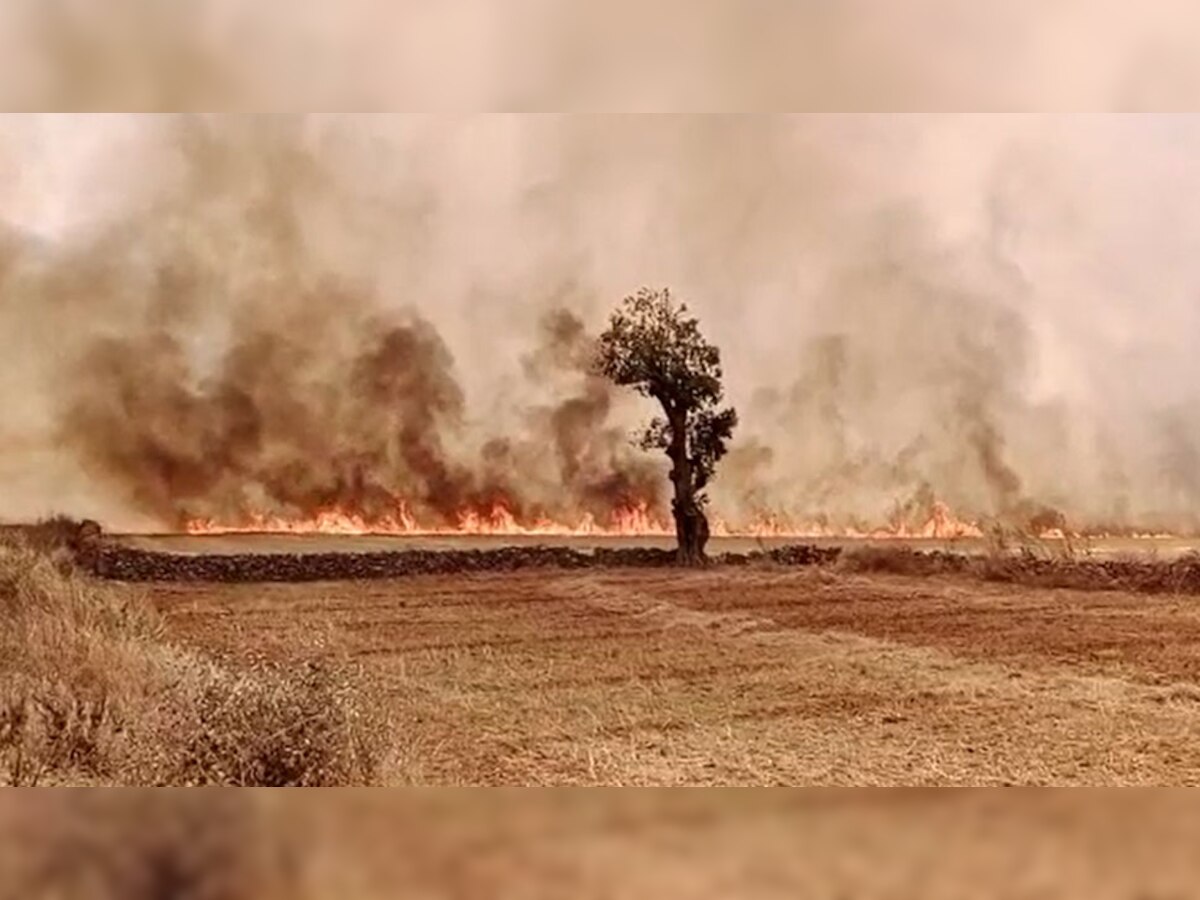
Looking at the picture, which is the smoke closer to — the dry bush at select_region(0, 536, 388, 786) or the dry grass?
the dry bush at select_region(0, 536, 388, 786)

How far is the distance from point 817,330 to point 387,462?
0.72 meters

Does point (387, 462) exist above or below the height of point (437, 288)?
below

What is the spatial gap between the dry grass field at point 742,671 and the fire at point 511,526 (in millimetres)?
67

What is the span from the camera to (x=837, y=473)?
2508 mm

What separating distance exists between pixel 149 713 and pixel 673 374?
99 centimetres

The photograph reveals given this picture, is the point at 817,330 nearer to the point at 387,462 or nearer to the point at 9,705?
the point at 387,462

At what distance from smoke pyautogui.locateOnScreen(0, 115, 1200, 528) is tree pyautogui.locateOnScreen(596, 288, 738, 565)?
27 mm

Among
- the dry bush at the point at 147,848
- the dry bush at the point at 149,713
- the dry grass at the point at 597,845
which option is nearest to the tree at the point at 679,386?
the dry grass at the point at 597,845

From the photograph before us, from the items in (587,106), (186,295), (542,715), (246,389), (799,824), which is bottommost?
(799,824)

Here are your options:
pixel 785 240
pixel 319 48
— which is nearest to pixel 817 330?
pixel 785 240

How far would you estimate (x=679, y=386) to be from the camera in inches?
99.4

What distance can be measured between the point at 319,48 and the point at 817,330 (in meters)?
0.91

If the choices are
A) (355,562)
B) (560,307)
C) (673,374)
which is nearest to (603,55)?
(560,307)

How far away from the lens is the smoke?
97.0 inches
